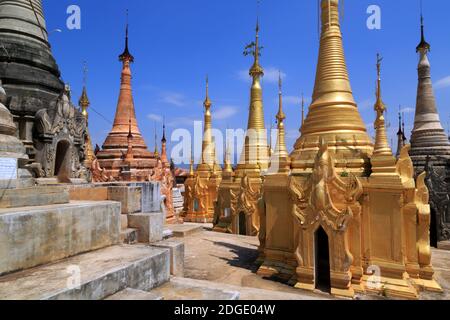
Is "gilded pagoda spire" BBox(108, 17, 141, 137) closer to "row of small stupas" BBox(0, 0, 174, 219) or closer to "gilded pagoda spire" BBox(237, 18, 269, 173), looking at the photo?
"gilded pagoda spire" BBox(237, 18, 269, 173)

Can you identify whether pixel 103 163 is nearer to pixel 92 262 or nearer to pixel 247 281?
pixel 247 281

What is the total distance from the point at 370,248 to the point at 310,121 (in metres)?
4.67

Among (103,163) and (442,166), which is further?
(103,163)

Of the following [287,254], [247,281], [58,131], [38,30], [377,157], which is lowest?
[247,281]

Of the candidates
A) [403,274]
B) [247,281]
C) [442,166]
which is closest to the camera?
[403,274]

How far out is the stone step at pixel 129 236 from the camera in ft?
17.2

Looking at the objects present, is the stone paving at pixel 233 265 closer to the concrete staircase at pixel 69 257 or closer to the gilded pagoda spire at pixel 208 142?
the concrete staircase at pixel 69 257

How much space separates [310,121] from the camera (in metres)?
10.5

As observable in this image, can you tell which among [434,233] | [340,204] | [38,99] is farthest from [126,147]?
[434,233]

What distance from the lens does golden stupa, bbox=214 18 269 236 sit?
598 inches

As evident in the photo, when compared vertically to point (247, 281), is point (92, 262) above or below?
above

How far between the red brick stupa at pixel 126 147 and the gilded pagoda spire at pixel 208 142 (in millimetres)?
3876

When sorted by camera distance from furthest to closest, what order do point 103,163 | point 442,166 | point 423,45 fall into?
point 103,163, point 423,45, point 442,166

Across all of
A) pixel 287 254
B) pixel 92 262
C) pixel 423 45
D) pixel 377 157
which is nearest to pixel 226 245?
pixel 287 254
